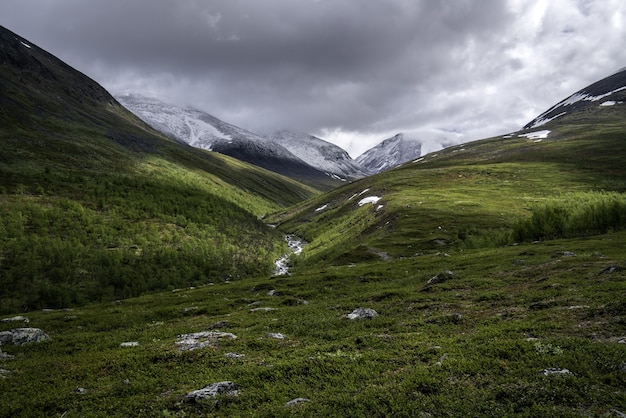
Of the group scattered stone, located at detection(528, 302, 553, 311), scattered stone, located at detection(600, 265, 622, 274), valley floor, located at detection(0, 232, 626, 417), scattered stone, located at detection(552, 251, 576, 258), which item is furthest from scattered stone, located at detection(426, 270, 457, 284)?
scattered stone, located at detection(552, 251, 576, 258)

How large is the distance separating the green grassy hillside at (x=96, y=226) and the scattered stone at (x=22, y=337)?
2957cm

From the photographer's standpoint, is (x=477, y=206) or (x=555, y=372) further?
(x=477, y=206)

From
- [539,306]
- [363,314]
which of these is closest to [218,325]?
[363,314]

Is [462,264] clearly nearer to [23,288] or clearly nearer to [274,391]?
[274,391]

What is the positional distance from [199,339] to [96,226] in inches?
2557

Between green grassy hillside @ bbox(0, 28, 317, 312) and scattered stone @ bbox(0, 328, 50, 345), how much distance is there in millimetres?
29572

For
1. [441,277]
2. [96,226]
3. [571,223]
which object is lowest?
[441,277]

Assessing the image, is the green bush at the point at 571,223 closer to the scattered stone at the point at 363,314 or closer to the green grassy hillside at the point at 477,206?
the green grassy hillside at the point at 477,206

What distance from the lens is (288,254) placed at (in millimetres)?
107062

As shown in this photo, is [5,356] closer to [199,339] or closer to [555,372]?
[199,339]

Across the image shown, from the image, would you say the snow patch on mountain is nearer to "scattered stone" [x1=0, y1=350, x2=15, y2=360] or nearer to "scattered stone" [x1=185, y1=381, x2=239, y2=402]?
"scattered stone" [x1=0, y1=350, x2=15, y2=360]

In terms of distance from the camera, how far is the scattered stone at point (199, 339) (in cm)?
2044

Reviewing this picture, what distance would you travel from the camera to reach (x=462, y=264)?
45781mm

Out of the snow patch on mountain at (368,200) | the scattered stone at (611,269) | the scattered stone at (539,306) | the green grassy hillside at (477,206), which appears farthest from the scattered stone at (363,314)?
the snow patch on mountain at (368,200)
